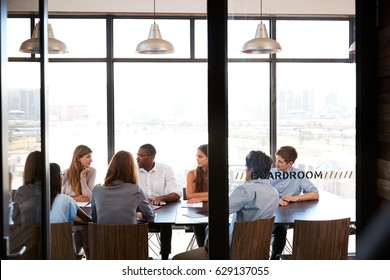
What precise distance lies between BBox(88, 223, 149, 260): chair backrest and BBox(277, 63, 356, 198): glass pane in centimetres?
127

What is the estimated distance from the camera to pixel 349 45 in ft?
9.26

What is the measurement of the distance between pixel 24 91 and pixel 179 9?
4.54 meters

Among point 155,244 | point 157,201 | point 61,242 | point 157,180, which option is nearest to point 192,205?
point 157,201

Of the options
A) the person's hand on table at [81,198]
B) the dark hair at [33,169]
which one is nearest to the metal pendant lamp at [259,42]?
the dark hair at [33,169]

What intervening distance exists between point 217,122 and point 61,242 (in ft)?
5.59

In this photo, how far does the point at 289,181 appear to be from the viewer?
2754 millimetres

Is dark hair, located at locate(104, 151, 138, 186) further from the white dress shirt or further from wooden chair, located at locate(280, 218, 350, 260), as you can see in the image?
wooden chair, located at locate(280, 218, 350, 260)

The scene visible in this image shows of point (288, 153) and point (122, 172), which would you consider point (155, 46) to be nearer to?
point (122, 172)

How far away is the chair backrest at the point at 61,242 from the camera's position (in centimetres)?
353

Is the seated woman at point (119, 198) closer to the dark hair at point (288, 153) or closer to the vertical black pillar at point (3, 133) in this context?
the dark hair at point (288, 153)

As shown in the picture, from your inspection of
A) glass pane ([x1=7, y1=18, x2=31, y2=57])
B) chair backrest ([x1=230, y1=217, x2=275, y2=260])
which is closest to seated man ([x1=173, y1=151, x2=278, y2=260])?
chair backrest ([x1=230, y1=217, x2=275, y2=260])

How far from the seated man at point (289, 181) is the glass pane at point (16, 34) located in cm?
138

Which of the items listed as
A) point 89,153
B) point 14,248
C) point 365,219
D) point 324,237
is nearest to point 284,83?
point 365,219

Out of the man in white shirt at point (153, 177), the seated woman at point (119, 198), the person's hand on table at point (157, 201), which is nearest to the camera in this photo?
the seated woman at point (119, 198)
